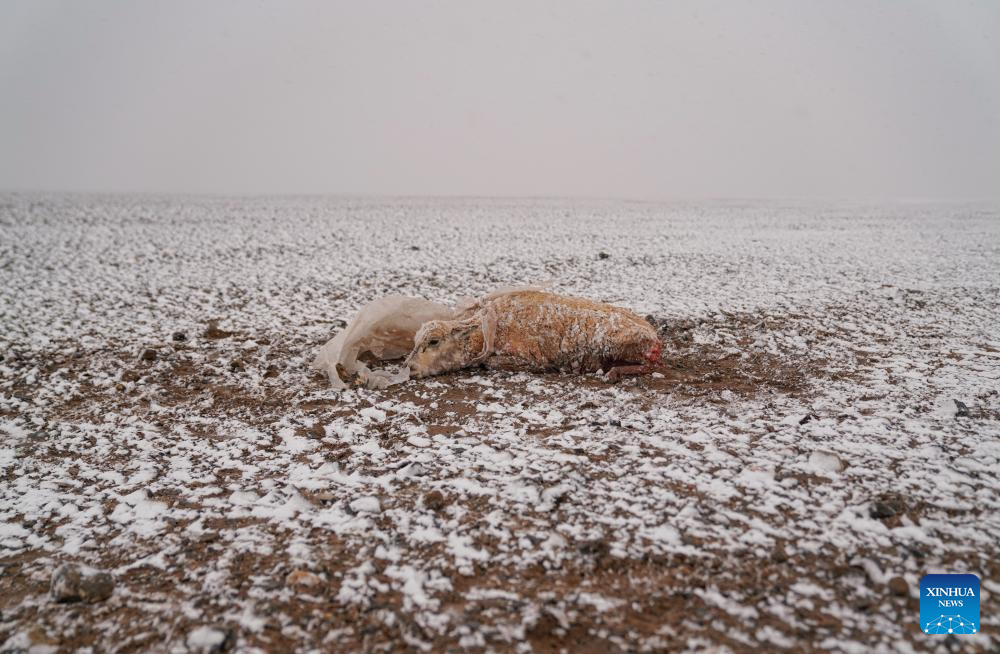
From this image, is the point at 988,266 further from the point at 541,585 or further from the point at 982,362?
the point at 541,585

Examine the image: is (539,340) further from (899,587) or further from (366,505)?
(899,587)

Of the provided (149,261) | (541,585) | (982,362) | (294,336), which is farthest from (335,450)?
(149,261)

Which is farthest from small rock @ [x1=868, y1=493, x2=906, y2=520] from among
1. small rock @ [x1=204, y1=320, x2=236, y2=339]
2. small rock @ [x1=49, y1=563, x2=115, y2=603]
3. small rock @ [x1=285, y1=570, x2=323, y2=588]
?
small rock @ [x1=204, y1=320, x2=236, y2=339]

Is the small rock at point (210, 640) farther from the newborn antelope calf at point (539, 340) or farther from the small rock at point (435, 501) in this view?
the newborn antelope calf at point (539, 340)

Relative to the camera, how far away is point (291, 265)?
9.59 meters

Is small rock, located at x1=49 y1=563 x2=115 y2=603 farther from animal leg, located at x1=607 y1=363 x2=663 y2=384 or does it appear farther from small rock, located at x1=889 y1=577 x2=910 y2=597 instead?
animal leg, located at x1=607 y1=363 x2=663 y2=384

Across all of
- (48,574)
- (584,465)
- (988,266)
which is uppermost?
(988,266)

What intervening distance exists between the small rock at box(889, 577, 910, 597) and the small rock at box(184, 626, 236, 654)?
2.34 m

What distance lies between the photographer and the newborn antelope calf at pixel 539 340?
4402mm

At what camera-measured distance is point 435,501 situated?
275 cm

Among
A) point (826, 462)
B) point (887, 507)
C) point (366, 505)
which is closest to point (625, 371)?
point (826, 462)

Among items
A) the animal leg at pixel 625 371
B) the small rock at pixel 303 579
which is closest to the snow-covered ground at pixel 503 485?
the small rock at pixel 303 579

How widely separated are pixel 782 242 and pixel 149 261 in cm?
1288

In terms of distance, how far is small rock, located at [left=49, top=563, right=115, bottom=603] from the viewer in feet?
7.11
